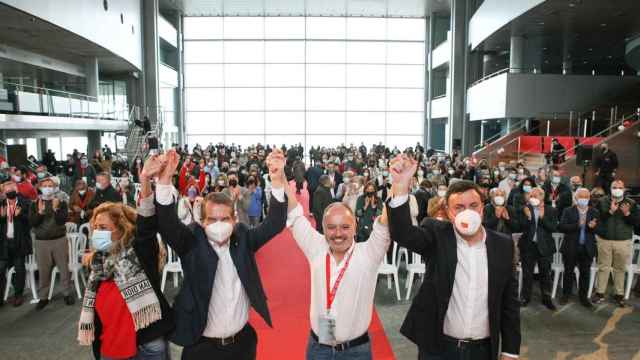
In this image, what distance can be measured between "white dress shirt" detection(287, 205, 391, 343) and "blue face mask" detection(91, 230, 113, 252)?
1095 millimetres

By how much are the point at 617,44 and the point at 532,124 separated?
6360 millimetres

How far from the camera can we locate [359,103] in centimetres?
3005

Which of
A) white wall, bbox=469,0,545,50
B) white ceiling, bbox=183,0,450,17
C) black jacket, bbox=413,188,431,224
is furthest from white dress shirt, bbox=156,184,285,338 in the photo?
white ceiling, bbox=183,0,450,17

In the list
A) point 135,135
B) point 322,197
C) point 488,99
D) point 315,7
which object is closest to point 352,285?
point 322,197

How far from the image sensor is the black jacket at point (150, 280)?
101 inches

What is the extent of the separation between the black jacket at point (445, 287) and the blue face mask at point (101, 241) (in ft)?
4.87

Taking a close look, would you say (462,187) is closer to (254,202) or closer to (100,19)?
(254,202)

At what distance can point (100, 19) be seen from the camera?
18.1m

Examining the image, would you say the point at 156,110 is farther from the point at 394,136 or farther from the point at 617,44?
the point at 617,44

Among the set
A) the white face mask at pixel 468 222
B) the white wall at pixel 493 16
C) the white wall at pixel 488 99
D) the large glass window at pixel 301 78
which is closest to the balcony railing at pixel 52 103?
the large glass window at pixel 301 78

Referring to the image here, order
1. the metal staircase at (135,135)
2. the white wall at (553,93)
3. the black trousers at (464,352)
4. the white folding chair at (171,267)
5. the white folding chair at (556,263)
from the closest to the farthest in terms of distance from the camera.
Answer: the black trousers at (464,352)
the white folding chair at (556,263)
the white folding chair at (171,267)
the white wall at (553,93)
the metal staircase at (135,135)

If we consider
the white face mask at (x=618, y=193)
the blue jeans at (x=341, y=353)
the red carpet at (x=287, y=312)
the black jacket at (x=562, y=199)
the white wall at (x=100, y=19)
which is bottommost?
the red carpet at (x=287, y=312)

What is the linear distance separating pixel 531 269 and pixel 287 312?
122 inches

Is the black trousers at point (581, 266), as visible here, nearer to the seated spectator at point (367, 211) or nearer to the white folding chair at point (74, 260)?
the seated spectator at point (367, 211)
